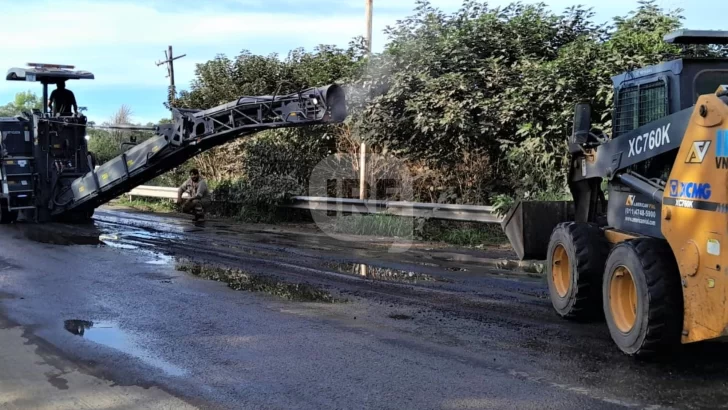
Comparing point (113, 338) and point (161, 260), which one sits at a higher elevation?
point (161, 260)

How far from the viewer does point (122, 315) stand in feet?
23.0

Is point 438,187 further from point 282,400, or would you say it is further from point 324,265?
point 282,400

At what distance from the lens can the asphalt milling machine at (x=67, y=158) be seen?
14.2 m

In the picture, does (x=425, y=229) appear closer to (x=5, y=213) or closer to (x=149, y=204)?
(x=5, y=213)

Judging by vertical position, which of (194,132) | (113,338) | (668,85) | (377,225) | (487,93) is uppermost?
(487,93)

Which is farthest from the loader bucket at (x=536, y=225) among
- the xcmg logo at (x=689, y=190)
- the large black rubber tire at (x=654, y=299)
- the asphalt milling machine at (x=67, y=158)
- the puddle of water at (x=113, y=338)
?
Result: the asphalt milling machine at (x=67, y=158)

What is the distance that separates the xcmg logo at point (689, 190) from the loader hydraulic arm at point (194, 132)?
22.3ft

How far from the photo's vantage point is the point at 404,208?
46.2 ft

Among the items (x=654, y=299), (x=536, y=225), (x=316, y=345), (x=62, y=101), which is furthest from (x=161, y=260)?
(x=62, y=101)

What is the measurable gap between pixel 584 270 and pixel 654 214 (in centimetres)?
103

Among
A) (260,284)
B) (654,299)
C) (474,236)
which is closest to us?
(654,299)

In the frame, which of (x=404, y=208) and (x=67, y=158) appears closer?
(x=404, y=208)

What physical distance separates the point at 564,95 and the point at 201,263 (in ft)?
24.3

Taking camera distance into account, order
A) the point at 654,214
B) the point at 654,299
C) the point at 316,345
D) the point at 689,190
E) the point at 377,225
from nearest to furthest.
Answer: the point at 689,190 → the point at 654,299 → the point at 654,214 → the point at 316,345 → the point at 377,225
